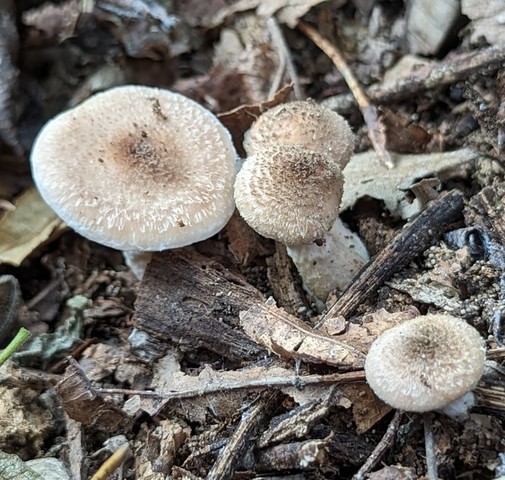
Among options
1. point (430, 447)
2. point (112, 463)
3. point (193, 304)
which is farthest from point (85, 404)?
point (430, 447)

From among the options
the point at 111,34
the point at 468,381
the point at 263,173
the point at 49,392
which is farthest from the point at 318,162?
the point at 111,34

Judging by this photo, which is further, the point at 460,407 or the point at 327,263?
the point at 327,263

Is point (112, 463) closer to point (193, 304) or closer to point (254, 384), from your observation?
point (254, 384)

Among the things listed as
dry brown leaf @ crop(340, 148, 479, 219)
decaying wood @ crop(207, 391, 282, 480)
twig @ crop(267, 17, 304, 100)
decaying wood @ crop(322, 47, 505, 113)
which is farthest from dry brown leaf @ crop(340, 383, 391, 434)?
twig @ crop(267, 17, 304, 100)

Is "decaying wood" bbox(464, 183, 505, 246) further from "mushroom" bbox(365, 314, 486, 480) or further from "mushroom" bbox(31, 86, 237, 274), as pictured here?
"mushroom" bbox(31, 86, 237, 274)

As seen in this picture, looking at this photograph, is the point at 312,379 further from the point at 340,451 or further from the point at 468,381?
the point at 468,381

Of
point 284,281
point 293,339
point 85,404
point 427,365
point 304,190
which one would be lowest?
point 284,281

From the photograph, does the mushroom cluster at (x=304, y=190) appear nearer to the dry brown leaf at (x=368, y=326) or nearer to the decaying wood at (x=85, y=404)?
the dry brown leaf at (x=368, y=326)
